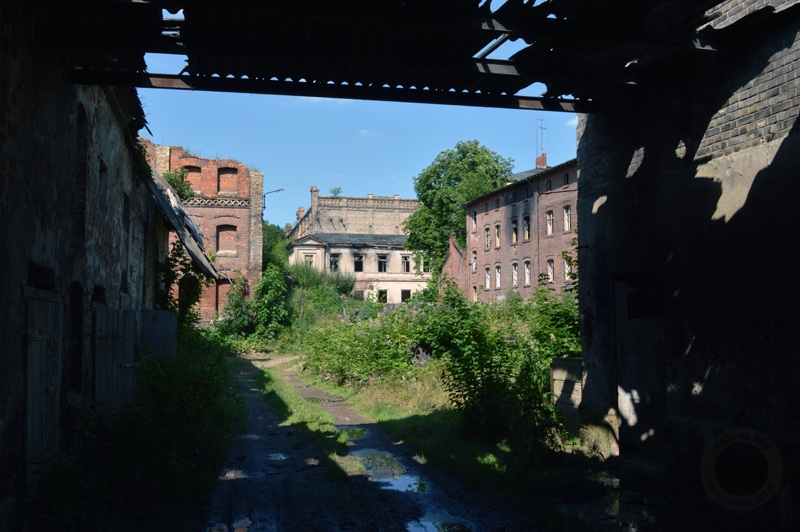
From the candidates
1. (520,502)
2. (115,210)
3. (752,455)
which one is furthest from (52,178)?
(752,455)

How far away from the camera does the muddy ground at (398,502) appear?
6902 mm

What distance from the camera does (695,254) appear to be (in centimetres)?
844

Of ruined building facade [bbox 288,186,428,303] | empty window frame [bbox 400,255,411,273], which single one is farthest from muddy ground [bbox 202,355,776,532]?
empty window frame [bbox 400,255,411,273]

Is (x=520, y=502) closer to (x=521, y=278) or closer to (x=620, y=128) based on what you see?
(x=620, y=128)

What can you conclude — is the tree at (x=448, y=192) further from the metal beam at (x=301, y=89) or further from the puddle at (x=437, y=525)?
the puddle at (x=437, y=525)

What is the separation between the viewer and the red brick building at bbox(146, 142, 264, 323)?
37312mm

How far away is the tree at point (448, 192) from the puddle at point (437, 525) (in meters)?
48.8

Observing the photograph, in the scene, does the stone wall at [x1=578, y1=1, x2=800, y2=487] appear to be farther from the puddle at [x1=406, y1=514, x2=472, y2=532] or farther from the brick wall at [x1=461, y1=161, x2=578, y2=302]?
the brick wall at [x1=461, y1=161, x2=578, y2=302]

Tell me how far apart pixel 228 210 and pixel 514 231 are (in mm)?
19031

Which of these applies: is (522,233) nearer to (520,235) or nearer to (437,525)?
(520,235)

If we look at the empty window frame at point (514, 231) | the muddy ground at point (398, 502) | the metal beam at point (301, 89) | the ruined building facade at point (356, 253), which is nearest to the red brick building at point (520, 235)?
the empty window frame at point (514, 231)

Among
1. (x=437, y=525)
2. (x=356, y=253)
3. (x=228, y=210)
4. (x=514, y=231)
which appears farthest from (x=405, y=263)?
(x=437, y=525)

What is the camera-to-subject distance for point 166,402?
8469 mm

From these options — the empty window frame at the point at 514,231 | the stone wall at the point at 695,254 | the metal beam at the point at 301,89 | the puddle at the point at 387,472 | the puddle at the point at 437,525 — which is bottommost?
the puddle at the point at 387,472
